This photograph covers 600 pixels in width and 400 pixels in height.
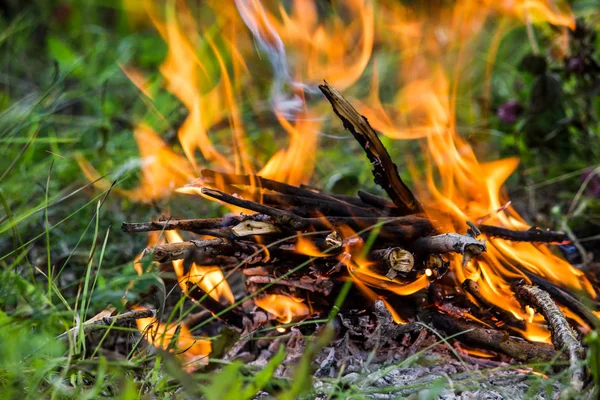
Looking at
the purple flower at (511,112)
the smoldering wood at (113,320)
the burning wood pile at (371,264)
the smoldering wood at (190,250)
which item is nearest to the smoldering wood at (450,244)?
the burning wood pile at (371,264)

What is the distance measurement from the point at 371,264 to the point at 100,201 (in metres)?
0.65

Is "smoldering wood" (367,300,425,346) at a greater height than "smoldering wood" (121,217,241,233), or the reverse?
"smoldering wood" (121,217,241,233)

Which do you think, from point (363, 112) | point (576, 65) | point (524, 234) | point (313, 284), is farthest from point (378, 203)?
point (576, 65)

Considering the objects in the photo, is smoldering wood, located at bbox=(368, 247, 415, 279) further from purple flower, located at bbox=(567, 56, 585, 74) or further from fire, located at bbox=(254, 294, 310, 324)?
purple flower, located at bbox=(567, 56, 585, 74)

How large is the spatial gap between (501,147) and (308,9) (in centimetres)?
134

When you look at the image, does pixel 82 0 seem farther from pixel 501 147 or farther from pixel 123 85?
pixel 501 147

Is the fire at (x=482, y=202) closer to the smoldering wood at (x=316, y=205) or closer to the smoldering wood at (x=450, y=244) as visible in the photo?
the smoldering wood at (x=450, y=244)

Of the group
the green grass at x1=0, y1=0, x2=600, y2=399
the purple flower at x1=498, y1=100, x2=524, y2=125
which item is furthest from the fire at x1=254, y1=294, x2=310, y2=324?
the purple flower at x1=498, y1=100, x2=524, y2=125

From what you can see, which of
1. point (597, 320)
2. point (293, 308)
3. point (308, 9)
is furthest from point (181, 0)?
point (597, 320)

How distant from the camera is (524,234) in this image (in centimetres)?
164

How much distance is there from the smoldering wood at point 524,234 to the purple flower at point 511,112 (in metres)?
0.98

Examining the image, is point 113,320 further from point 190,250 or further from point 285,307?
point 285,307

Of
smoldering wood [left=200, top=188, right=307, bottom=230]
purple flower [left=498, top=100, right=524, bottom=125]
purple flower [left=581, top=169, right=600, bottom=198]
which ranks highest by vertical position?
smoldering wood [left=200, top=188, right=307, bottom=230]

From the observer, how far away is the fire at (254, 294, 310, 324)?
5.02 ft
